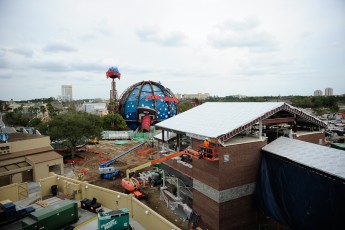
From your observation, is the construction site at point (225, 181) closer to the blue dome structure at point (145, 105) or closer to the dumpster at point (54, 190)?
the dumpster at point (54, 190)

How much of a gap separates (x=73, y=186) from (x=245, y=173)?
57.9 ft

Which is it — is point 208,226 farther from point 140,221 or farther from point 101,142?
point 101,142

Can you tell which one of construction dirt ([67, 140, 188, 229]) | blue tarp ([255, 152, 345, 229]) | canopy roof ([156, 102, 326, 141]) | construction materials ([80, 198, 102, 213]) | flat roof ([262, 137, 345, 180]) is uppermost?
canopy roof ([156, 102, 326, 141])

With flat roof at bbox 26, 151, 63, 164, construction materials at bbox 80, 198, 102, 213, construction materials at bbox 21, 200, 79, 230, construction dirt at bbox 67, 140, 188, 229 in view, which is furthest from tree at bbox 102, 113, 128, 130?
construction materials at bbox 21, 200, 79, 230

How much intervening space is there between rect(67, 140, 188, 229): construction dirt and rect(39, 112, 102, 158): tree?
12.9 feet

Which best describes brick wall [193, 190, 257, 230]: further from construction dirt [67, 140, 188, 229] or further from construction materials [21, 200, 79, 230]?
construction materials [21, 200, 79, 230]

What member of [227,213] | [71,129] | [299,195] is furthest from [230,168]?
[71,129]

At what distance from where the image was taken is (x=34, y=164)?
29047mm

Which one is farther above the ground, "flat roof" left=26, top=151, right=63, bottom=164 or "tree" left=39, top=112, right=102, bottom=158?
"tree" left=39, top=112, right=102, bottom=158

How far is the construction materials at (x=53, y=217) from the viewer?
1667cm

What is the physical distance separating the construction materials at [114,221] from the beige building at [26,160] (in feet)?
58.6

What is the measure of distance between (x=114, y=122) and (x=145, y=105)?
1038 centimetres

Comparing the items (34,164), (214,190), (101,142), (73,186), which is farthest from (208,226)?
(101,142)

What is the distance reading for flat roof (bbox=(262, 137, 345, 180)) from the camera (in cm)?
1294
